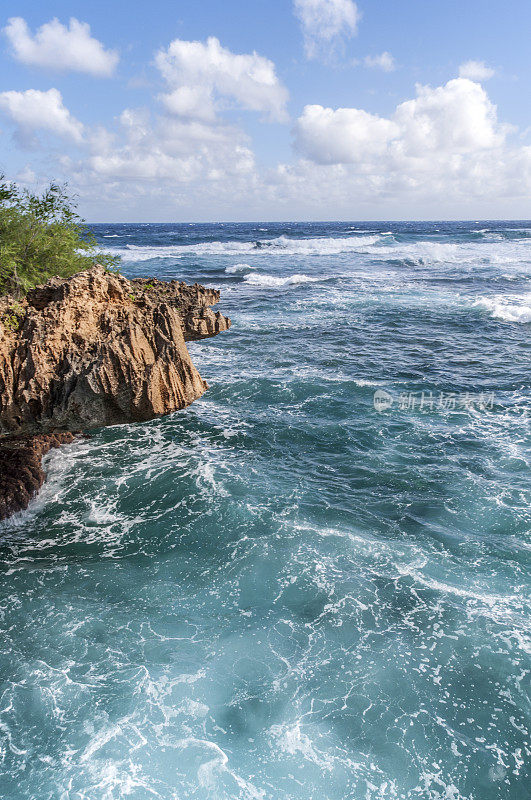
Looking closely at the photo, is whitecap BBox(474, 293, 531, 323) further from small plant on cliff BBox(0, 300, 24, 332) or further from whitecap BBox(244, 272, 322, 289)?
small plant on cliff BBox(0, 300, 24, 332)

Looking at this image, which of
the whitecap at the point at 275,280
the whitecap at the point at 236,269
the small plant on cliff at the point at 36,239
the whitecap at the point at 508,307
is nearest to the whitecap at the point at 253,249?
the whitecap at the point at 236,269

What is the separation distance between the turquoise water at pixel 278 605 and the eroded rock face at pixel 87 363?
3621mm

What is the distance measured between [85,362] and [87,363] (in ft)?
0.25

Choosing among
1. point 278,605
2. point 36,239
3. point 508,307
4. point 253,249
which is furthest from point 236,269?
point 278,605

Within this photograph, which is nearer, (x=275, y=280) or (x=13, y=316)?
(x=13, y=316)

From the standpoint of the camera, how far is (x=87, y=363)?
416 inches

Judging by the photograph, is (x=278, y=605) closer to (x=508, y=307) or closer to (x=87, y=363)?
(x=87, y=363)

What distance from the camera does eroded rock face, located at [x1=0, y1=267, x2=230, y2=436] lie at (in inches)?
409

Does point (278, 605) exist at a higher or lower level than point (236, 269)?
lower

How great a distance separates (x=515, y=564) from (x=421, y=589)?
2.61 m

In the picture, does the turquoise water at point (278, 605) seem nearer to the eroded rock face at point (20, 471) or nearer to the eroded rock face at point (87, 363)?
the eroded rock face at point (20, 471)

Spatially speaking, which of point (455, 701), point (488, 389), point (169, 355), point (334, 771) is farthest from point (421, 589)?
point (488, 389)

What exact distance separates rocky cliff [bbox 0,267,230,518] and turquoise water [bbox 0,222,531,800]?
11.9ft

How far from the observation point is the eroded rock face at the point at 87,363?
1040 centimetres
